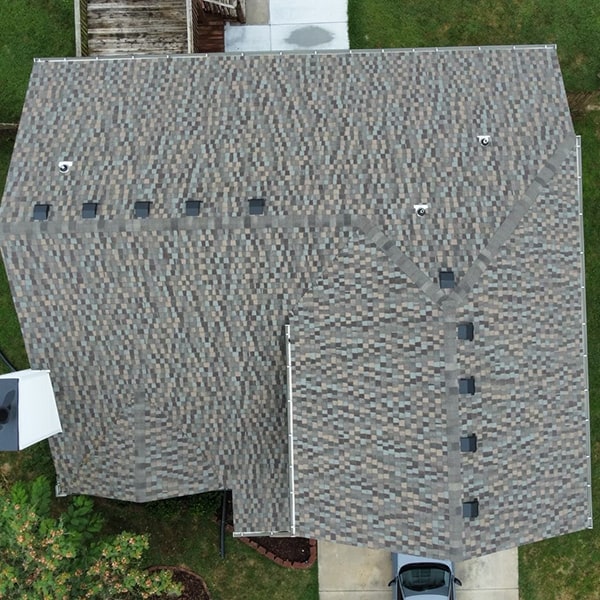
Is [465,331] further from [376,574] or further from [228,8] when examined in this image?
[228,8]

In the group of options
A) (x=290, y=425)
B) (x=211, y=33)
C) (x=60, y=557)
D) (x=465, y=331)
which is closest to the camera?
(x=465, y=331)

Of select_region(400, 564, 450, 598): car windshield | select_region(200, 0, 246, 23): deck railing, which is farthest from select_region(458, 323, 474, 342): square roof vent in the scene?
select_region(200, 0, 246, 23): deck railing

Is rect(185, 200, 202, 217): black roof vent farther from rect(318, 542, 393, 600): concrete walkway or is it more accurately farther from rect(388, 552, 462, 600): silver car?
rect(388, 552, 462, 600): silver car

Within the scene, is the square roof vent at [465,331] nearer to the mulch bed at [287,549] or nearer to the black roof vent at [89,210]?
the black roof vent at [89,210]

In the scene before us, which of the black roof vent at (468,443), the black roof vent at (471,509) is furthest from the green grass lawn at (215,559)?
the black roof vent at (468,443)

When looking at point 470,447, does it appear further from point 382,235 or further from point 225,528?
point 225,528

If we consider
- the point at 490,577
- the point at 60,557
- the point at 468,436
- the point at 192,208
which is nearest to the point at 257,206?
the point at 192,208
